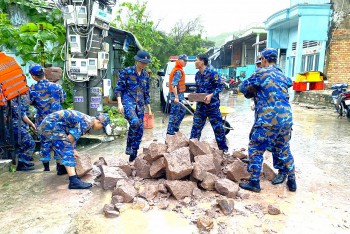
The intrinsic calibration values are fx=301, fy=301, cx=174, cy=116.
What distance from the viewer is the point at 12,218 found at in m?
3.20

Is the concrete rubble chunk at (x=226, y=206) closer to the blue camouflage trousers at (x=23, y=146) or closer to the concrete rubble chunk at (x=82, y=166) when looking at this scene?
the concrete rubble chunk at (x=82, y=166)

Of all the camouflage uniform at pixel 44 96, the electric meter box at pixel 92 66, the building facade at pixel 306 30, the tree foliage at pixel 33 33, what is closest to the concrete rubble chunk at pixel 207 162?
the camouflage uniform at pixel 44 96

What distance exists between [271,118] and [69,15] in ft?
14.9

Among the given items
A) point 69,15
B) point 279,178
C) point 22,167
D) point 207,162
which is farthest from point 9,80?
point 279,178

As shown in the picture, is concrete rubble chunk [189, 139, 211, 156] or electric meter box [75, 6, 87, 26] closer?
concrete rubble chunk [189, 139, 211, 156]

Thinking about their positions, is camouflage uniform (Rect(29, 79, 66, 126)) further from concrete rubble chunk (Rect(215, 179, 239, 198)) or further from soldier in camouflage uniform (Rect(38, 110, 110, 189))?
concrete rubble chunk (Rect(215, 179, 239, 198))

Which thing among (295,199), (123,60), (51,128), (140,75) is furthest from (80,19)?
(123,60)

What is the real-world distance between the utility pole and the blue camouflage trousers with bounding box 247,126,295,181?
3.93m

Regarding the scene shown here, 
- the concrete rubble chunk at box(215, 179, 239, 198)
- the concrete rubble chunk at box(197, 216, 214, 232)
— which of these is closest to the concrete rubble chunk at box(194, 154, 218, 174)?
the concrete rubble chunk at box(215, 179, 239, 198)

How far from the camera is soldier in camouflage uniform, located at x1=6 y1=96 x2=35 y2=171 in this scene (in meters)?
4.76

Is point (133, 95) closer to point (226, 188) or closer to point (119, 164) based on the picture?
point (119, 164)

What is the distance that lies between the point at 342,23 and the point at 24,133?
44.0 feet

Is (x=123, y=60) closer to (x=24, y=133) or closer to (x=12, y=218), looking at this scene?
(x=24, y=133)

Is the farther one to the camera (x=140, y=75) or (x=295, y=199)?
(x=140, y=75)
